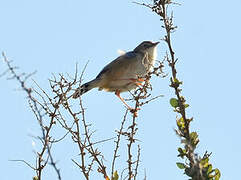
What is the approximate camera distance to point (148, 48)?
863 cm

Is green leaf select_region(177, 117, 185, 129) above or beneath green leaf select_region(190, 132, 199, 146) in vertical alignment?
above

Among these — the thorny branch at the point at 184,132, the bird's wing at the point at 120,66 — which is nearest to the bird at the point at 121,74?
the bird's wing at the point at 120,66

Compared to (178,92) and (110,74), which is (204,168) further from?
(110,74)

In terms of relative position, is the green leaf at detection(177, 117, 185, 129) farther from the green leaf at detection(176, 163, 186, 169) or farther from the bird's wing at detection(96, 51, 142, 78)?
the bird's wing at detection(96, 51, 142, 78)

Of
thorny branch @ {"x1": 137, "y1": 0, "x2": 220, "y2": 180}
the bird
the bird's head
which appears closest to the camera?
thorny branch @ {"x1": 137, "y1": 0, "x2": 220, "y2": 180}

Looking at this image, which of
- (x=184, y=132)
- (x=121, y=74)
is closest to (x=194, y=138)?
(x=184, y=132)

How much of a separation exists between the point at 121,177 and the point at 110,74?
431cm

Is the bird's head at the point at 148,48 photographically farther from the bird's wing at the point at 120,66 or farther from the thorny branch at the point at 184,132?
the thorny branch at the point at 184,132

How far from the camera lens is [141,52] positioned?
8547 millimetres

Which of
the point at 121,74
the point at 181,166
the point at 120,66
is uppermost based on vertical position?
the point at 120,66

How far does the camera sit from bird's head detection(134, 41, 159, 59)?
8572 millimetres

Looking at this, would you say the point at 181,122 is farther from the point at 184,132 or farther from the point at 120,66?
the point at 120,66

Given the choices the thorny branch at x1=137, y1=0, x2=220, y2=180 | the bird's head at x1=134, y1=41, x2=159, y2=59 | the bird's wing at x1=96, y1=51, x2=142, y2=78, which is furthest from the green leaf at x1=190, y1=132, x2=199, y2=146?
the bird's head at x1=134, y1=41, x2=159, y2=59

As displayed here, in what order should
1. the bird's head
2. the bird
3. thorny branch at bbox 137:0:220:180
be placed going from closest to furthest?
thorny branch at bbox 137:0:220:180
the bird
the bird's head
